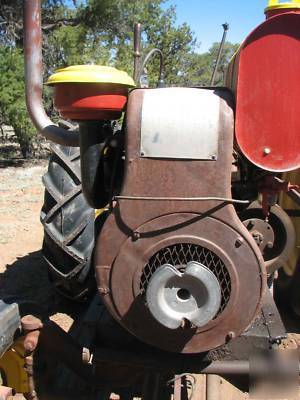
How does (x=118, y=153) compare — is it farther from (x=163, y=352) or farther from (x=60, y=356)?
(x=60, y=356)

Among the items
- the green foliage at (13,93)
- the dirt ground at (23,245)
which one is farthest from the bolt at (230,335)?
the green foliage at (13,93)

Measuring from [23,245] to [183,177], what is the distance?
4.09m

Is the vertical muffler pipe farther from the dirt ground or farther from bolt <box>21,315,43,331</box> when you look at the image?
the dirt ground

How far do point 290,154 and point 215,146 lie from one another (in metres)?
0.25

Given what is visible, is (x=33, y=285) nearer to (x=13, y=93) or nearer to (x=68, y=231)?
(x=68, y=231)

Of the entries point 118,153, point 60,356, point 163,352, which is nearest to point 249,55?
point 118,153

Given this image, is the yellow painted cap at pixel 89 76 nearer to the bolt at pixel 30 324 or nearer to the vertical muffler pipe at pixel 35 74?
the vertical muffler pipe at pixel 35 74

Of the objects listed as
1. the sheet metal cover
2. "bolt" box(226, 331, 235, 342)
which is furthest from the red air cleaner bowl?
"bolt" box(226, 331, 235, 342)

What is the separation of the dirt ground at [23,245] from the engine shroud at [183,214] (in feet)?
3.04

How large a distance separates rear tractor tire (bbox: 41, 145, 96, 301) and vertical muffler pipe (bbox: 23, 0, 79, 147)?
1125mm

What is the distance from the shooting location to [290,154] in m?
1.63

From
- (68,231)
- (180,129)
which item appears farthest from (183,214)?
(68,231)

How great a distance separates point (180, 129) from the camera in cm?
160

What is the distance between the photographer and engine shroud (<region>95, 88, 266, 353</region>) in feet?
5.29
